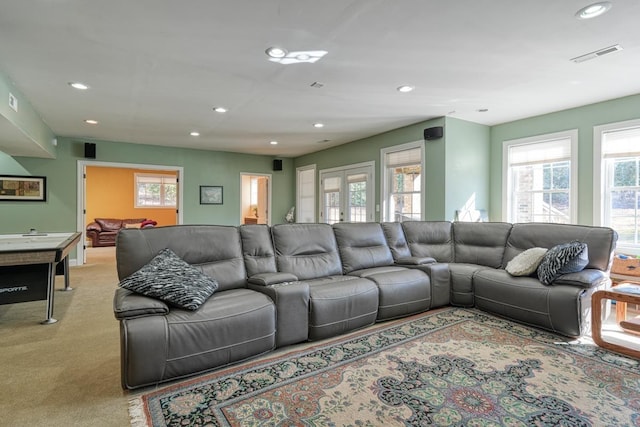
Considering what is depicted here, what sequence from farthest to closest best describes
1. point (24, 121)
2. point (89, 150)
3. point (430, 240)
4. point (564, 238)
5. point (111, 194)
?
point (111, 194), point (89, 150), point (430, 240), point (24, 121), point (564, 238)

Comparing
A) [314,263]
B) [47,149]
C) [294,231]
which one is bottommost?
[314,263]

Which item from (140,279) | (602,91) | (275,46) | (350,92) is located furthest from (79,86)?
(602,91)

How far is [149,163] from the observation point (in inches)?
285

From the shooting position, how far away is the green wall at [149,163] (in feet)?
20.4

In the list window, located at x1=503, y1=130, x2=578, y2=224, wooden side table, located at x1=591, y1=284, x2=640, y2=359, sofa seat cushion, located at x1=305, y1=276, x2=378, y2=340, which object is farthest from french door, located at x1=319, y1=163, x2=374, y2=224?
wooden side table, located at x1=591, y1=284, x2=640, y2=359

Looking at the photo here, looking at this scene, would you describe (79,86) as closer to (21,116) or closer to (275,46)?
(21,116)

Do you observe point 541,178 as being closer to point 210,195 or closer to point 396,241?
point 396,241

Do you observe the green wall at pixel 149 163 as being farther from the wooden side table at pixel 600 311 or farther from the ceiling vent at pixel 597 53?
the wooden side table at pixel 600 311

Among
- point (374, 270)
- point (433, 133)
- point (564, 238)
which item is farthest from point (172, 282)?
point (433, 133)

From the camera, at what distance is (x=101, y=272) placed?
5.88m

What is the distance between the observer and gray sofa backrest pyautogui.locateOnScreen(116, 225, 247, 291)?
8.45ft

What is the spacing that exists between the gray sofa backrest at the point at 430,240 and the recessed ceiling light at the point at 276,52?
2577 mm

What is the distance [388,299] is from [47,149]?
5986 mm

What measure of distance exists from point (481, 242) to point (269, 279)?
2.88 meters
